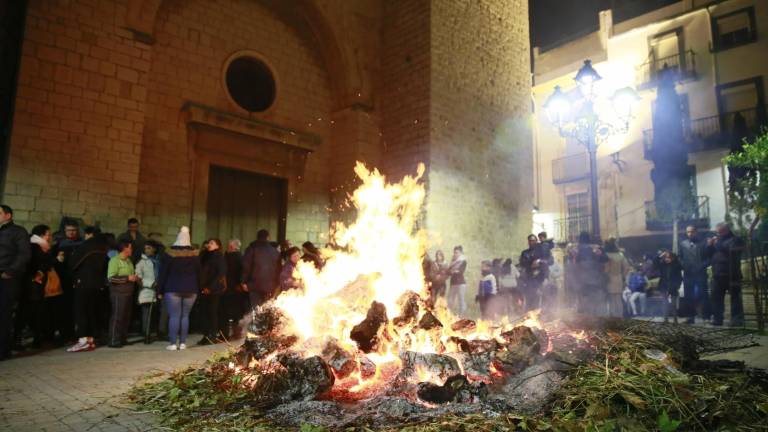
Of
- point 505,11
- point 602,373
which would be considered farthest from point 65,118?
point 505,11

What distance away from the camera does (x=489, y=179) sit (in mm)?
14398

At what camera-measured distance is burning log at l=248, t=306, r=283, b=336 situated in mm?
5734

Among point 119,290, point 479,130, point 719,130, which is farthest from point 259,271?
point 719,130

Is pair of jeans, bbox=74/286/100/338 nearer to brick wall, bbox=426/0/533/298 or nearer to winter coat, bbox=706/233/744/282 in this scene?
brick wall, bbox=426/0/533/298

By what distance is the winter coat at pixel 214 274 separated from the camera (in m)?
8.17

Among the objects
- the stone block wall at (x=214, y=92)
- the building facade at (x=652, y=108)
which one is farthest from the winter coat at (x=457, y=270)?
the building facade at (x=652, y=108)

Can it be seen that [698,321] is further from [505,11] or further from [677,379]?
[505,11]

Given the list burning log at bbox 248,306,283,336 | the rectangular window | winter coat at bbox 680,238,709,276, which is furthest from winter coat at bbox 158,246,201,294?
the rectangular window

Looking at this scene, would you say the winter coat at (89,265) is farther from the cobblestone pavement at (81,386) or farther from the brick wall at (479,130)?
the brick wall at (479,130)

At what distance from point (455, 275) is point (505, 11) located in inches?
360

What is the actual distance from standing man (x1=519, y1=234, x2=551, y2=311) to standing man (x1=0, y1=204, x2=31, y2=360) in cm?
911

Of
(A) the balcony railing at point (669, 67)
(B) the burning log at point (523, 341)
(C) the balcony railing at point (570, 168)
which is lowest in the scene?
(B) the burning log at point (523, 341)

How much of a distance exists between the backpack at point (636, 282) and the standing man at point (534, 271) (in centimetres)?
413

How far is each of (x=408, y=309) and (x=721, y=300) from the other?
7.09m
